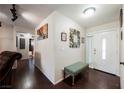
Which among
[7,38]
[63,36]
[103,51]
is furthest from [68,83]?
[7,38]

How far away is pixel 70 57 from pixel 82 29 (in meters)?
1.65

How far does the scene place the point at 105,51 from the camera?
3406 millimetres

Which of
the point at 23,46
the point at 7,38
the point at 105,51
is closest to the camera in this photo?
the point at 105,51

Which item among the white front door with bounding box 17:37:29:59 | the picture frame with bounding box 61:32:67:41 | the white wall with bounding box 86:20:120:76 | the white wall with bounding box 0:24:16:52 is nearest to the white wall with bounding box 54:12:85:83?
the picture frame with bounding box 61:32:67:41

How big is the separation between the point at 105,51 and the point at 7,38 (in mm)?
4708

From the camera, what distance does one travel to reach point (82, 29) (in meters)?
3.86

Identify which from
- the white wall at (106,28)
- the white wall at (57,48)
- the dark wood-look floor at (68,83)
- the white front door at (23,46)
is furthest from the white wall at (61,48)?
the white front door at (23,46)

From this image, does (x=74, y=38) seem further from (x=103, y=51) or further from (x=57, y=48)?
(x=103, y=51)

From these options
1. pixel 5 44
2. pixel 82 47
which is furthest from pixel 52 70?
pixel 5 44

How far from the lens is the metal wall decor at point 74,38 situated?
3.07 meters

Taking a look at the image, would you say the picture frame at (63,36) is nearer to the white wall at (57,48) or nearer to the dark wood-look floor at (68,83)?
the white wall at (57,48)

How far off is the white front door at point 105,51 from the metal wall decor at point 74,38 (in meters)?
0.90

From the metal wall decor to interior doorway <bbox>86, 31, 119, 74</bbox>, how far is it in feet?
2.86

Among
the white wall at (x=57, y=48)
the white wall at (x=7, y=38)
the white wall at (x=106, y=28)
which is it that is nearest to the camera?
the white wall at (x=57, y=48)
